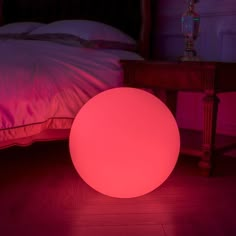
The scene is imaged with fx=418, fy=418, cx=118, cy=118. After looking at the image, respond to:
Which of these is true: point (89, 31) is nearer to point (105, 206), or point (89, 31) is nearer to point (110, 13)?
point (110, 13)

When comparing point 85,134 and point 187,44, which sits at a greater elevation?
point 187,44

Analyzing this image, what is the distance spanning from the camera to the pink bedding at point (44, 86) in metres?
1.70

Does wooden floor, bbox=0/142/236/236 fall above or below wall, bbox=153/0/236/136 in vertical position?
below

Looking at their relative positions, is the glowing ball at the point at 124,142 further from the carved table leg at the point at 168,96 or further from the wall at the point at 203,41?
the wall at the point at 203,41

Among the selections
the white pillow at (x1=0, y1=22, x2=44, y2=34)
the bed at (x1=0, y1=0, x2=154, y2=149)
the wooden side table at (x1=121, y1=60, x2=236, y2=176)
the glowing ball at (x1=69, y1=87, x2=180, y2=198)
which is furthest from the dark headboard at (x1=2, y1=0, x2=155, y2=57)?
the glowing ball at (x1=69, y1=87, x2=180, y2=198)

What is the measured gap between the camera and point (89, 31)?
2.65 m

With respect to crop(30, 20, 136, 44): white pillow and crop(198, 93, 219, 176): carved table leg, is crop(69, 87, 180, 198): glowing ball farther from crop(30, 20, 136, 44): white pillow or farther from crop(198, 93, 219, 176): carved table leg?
crop(30, 20, 136, 44): white pillow

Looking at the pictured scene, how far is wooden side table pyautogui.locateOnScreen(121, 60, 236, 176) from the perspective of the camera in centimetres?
201

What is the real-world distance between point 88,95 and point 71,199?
0.53 meters

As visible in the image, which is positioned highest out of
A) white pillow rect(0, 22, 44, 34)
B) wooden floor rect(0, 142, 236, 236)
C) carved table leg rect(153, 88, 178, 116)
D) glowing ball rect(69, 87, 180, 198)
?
white pillow rect(0, 22, 44, 34)

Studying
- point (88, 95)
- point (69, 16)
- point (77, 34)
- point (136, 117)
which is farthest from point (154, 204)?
point (69, 16)

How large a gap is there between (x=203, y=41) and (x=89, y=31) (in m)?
0.75

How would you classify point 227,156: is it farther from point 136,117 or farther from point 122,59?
point 136,117

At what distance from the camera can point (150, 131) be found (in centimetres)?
156
